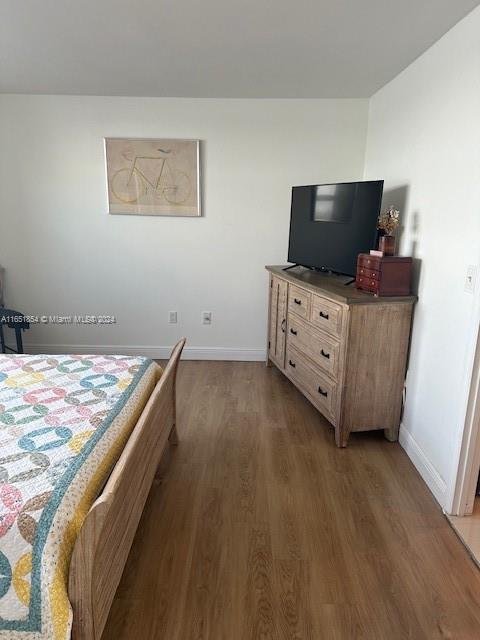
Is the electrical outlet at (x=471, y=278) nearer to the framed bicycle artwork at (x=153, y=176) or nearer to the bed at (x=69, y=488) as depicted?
the bed at (x=69, y=488)

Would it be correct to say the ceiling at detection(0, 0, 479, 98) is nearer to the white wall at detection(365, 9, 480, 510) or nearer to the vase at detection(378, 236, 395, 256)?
the white wall at detection(365, 9, 480, 510)

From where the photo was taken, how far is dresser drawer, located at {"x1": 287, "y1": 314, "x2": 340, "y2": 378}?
2664mm

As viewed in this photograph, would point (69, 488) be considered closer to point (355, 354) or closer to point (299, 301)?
point (355, 354)

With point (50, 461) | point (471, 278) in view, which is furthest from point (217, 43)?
point (50, 461)

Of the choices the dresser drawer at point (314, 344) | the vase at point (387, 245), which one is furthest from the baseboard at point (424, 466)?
the vase at point (387, 245)

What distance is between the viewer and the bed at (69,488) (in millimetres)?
1073

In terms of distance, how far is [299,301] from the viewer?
10.3 feet

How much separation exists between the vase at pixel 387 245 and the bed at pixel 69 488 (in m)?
1.53

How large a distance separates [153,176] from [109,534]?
315 cm

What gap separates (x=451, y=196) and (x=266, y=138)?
2009 millimetres

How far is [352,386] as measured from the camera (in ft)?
8.50

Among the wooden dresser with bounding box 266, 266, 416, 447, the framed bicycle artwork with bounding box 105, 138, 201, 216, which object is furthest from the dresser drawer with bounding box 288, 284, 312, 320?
the framed bicycle artwork with bounding box 105, 138, 201, 216

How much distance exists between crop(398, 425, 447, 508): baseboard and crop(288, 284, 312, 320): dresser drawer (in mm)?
1018

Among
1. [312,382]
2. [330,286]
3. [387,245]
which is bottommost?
[312,382]
